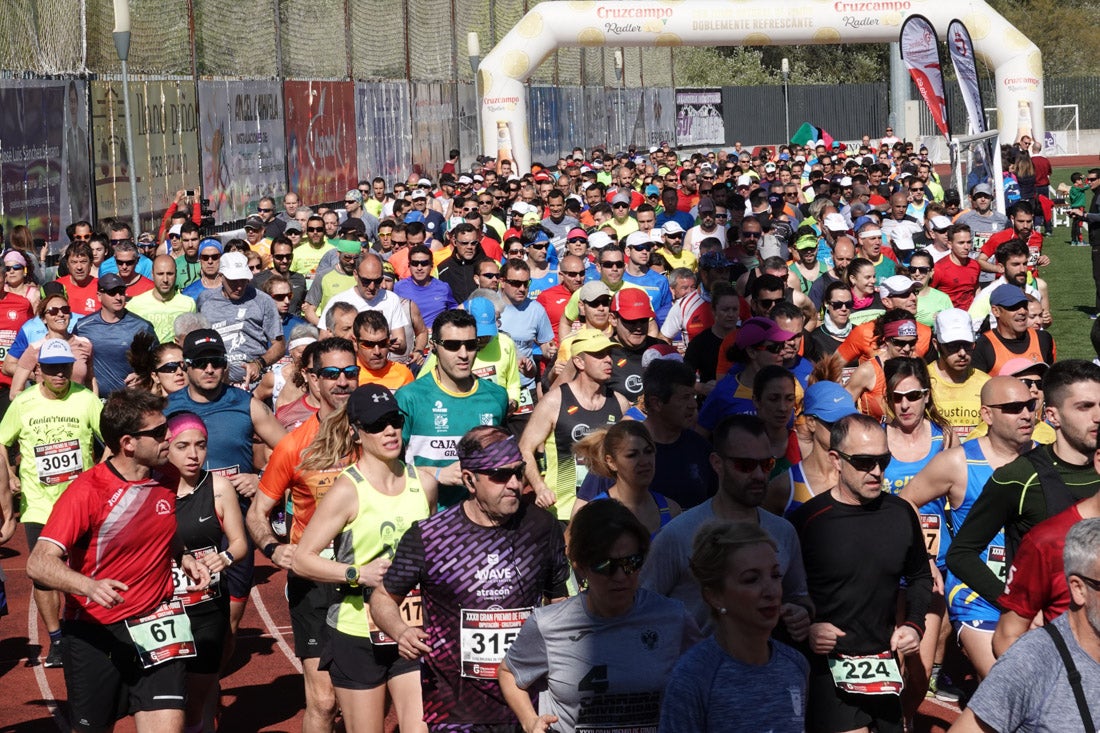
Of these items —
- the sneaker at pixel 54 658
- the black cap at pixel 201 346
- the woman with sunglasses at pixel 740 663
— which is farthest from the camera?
the sneaker at pixel 54 658

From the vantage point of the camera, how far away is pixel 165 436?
631 cm

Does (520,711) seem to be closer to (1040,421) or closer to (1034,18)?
(1040,421)

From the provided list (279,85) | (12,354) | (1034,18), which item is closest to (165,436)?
(12,354)

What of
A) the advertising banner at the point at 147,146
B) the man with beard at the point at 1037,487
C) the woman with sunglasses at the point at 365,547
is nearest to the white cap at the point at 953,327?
the man with beard at the point at 1037,487

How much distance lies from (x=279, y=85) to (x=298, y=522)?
24766 millimetres

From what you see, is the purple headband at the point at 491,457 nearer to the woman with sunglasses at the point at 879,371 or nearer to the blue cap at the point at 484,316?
the woman with sunglasses at the point at 879,371

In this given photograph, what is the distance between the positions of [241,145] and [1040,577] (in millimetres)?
25033

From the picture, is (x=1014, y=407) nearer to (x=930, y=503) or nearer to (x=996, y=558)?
(x=996, y=558)

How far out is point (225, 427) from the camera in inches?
318

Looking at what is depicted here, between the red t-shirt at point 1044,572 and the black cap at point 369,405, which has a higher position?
the black cap at point 369,405

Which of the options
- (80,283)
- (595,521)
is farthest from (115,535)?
(80,283)

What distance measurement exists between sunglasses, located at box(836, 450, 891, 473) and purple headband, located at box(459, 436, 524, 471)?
3.86 ft

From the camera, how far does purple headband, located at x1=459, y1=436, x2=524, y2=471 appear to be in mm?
5379

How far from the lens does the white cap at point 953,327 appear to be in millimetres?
8172
